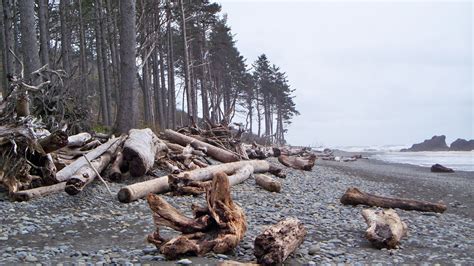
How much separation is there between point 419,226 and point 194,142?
677 cm

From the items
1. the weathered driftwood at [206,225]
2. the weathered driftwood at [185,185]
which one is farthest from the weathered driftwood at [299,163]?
the weathered driftwood at [206,225]

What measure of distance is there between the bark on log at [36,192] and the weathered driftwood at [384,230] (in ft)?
15.5

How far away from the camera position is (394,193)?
37.1ft

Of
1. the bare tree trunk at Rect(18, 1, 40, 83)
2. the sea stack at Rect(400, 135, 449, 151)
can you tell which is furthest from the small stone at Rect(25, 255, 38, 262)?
the sea stack at Rect(400, 135, 449, 151)

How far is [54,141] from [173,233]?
2852 mm

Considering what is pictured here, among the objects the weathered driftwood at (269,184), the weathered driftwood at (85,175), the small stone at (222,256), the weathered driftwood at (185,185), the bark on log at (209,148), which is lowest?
the small stone at (222,256)

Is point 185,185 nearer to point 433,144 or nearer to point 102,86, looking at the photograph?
point 102,86

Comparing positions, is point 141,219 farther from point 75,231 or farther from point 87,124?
point 87,124

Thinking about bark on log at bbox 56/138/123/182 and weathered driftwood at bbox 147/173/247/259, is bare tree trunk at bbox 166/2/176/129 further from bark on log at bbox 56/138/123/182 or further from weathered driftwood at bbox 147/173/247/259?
weathered driftwood at bbox 147/173/247/259

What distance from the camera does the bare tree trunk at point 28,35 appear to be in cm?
1184

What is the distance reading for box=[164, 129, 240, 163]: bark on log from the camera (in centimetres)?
1126

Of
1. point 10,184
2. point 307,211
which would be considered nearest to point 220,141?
point 307,211

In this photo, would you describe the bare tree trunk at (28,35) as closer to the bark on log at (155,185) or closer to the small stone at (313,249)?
the bark on log at (155,185)

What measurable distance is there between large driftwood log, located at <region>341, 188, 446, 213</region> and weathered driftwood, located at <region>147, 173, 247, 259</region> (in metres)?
3.99
